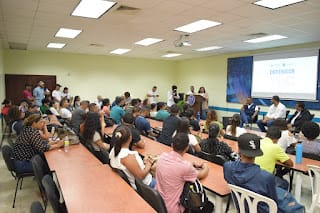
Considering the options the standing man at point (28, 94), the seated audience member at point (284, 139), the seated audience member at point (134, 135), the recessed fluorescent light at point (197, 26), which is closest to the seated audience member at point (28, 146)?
the seated audience member at point (134, 135)

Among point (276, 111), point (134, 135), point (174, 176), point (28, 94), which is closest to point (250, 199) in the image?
point (174, 176)

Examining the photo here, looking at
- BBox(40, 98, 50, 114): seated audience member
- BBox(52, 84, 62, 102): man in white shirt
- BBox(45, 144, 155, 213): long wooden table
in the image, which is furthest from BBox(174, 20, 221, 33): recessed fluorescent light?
BBox(52, 84, 62, 102): man in white shirt

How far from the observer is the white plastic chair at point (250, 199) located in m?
1.67

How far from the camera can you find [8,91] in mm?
9086

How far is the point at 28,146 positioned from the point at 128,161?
1678 mm

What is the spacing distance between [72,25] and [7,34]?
94.3 inches

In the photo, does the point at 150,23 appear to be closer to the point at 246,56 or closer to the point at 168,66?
the point at 246,56

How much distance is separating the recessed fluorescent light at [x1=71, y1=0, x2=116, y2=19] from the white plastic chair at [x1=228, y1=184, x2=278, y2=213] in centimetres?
347

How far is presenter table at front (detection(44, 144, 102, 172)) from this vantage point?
263 centimetres

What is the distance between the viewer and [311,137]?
122 inches

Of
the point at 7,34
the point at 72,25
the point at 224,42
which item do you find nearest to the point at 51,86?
the point at 7,34

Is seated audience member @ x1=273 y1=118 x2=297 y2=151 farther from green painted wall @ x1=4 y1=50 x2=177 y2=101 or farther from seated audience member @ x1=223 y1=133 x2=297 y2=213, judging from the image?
green painted wall @ x1=4 y1=50 x2=177 y2=101

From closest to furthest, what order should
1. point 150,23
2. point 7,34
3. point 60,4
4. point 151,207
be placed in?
point 151,207, point 60,4, point 150,23, point 7,34

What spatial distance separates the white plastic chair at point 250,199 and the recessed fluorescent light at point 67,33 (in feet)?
18.3
